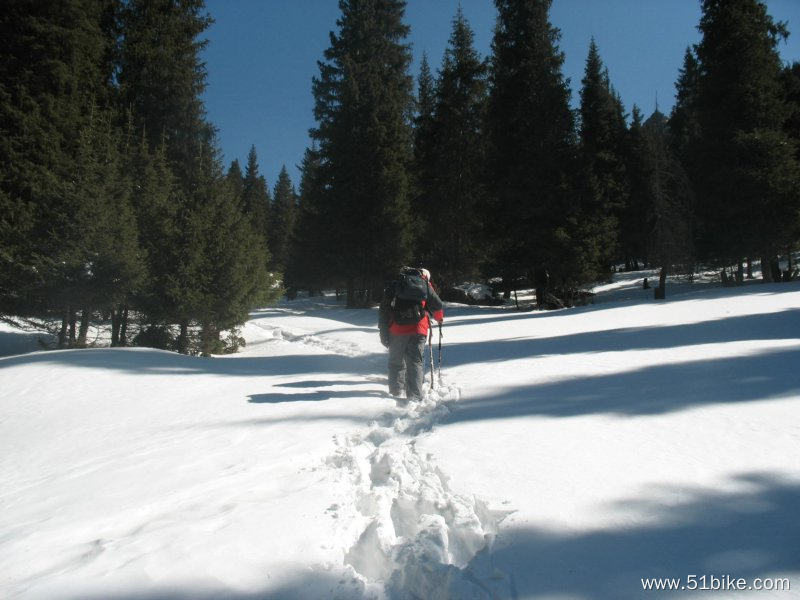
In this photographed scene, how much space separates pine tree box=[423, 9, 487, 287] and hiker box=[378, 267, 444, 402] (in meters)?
20.4

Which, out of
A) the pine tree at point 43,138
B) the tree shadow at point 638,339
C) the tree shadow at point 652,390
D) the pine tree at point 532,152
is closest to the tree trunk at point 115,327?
the pine tree at point 43,138

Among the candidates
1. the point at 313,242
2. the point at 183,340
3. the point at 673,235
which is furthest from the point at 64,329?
the point at 673,235

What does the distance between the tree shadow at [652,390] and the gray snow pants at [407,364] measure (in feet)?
2.54

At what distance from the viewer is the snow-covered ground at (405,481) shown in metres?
2.48

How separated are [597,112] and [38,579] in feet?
105

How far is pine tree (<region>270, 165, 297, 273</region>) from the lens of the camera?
50294 mm

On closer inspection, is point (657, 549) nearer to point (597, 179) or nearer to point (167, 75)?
point (597, 179)

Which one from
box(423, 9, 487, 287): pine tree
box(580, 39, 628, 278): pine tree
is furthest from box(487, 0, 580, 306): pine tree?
box(423, 9, 487, 287): pine tree

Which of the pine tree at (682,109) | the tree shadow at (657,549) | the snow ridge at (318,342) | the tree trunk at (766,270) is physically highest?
the pine tree at (682,109)

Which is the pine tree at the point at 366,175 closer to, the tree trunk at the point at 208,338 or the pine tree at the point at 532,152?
the pine tree at the point at 532,152

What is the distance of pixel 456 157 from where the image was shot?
2695 cm

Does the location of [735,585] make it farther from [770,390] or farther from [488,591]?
[770,390]

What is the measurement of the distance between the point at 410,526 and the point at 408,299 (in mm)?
3947

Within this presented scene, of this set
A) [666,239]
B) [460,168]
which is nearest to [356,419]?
[666,239]
